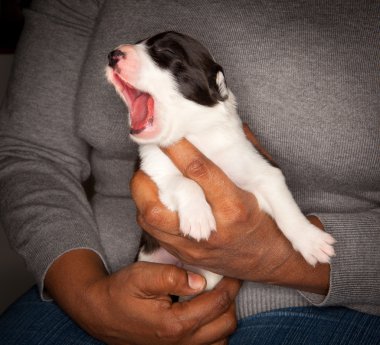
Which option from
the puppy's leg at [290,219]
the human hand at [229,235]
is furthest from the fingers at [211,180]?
the puppy's leg at [290,219]

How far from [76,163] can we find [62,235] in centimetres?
37

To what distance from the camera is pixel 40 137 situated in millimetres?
1711

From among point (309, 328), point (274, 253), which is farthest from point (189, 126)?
point (309, 328)

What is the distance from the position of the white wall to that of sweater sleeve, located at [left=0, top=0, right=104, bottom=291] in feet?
4.09

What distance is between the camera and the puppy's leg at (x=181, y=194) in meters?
1.22

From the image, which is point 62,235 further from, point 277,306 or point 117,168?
point 277,306

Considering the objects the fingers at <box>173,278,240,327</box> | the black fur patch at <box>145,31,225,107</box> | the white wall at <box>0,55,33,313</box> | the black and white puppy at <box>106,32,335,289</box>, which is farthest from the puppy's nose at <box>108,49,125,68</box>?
the white wall at <box>0,55,33,313</box>

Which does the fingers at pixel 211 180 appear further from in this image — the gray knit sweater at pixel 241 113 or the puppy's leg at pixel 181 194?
the gray knit sweater at pixel 241 113

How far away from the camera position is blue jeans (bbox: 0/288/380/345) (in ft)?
3.99

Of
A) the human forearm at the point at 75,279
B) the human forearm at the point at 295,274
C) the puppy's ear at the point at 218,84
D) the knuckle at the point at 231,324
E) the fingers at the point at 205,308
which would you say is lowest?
the human forearm at the point at 75,279

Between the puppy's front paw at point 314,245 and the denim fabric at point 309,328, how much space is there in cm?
16

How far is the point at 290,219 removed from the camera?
1.36 meters

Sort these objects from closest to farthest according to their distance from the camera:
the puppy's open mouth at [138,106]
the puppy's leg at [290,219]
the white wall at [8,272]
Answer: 1. the puppy's leg at [290,219]
2. the puppy's open mouth at [138,106]
3. the white wall at [8,272]

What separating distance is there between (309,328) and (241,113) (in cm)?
73
